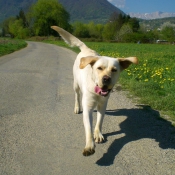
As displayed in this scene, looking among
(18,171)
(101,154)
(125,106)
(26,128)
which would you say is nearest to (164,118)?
(125,106)

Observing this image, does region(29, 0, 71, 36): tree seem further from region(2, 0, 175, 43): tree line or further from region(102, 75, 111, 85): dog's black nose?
region(102, 75, 111, 85): dog's black nose

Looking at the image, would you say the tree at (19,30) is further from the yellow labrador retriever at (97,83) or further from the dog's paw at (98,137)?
the dog's paw at (98,137)

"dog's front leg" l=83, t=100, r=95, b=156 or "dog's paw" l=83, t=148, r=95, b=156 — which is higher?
"dog's front leg" l=83, t=100, r=95, b=156

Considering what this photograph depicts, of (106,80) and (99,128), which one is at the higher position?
(106,80)

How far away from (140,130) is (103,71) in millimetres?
1427

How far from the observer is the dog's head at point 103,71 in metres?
3.80

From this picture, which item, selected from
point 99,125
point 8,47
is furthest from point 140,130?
point 8,47

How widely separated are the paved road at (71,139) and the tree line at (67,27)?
70.6 m

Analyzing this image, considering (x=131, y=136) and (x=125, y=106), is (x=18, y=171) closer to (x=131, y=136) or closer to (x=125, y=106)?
(x=131, y=136)

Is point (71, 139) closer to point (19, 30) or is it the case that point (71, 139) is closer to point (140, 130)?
point (140, 130)

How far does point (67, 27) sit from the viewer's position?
280 feet

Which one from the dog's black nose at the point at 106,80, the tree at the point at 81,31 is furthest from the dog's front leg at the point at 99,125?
the tree at the point at 81,31

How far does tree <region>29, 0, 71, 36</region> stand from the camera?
281 feet

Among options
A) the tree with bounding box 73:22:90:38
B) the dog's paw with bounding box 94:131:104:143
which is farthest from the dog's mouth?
the tree with bounding box 73:22:90:38
